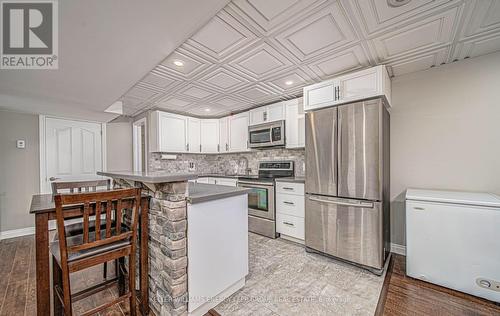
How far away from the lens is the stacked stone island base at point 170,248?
4.65ft

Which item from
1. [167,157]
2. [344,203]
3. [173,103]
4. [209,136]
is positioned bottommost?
[344,203]

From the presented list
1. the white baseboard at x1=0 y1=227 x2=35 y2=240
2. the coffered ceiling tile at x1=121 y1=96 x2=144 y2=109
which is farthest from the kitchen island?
the white baseboard at x1=0 y1=227 x2=35 y2=240

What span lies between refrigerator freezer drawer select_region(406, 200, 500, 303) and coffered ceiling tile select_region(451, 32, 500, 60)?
1.58 m

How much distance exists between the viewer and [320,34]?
1764 mm

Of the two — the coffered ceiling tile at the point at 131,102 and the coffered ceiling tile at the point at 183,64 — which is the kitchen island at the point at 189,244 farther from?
the coffered ceiling tile at the point at 131,102

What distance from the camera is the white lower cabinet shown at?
291 centimetres

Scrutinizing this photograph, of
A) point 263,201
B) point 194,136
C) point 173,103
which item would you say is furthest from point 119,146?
point 263,201

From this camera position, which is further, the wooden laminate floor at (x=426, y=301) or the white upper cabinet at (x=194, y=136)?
the white upper cabinet at (x=194, y=136)

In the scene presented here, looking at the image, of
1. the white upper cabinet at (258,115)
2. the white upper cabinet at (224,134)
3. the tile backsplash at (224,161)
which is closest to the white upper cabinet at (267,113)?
the white upper cabinet at (258,115)

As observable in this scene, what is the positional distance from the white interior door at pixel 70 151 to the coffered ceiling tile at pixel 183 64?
2.97m

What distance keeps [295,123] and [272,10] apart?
2091 mm

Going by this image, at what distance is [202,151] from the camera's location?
4547 millimetres

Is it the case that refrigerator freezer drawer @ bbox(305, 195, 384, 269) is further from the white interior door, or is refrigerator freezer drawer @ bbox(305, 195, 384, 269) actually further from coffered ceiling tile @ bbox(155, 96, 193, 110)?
the white interior door

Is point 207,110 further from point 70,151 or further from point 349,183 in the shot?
point 349,183
